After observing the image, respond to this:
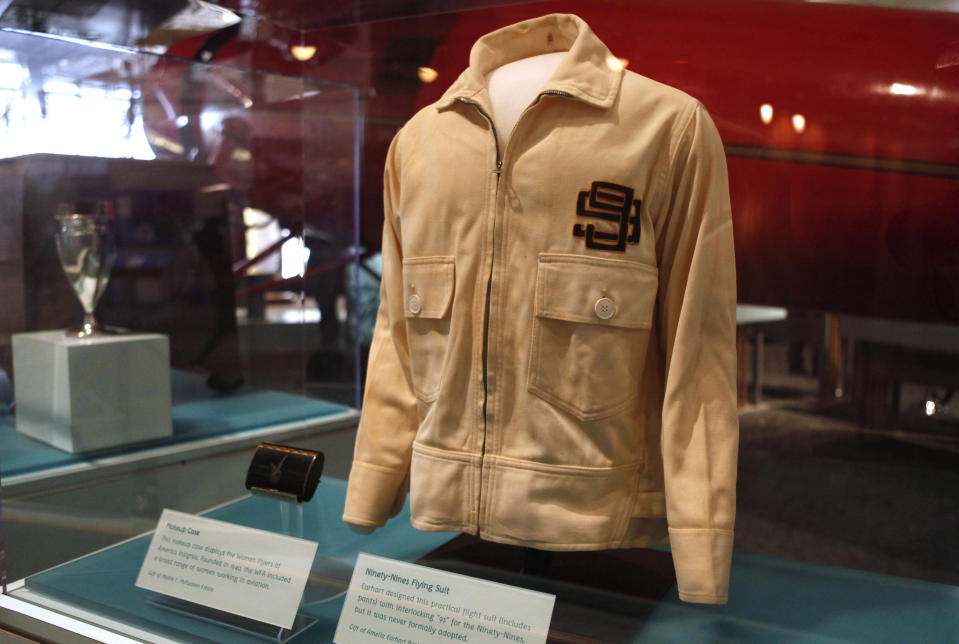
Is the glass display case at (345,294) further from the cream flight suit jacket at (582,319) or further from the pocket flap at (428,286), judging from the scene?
the pocket flap at (428,286)

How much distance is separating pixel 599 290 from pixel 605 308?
24mm

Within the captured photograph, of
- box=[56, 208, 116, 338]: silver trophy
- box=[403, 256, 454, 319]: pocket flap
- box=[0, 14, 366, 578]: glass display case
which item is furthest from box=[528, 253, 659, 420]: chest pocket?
box=[56, 208, 116, 338]: silver trophy

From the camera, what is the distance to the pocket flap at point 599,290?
3.43 feet

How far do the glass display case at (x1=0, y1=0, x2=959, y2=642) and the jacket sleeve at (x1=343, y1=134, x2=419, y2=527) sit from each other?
4.3 inches

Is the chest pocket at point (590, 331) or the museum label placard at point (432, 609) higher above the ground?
the chest pocket at point (590, 331)

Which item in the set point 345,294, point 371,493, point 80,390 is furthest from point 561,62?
point 80,390

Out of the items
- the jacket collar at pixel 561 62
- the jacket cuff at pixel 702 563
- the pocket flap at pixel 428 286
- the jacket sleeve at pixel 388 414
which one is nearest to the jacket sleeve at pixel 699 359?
the jacket cuff at pixel 702 563

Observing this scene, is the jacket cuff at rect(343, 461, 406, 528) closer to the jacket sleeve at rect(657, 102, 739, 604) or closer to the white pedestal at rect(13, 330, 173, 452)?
the jacket sleeve at rect(657, 102, 739, 604)

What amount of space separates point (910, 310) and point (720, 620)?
589 mm

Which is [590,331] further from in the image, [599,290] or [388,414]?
[388,414]

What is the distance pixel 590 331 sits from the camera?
3.48 ft

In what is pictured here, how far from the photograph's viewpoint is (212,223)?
242 centimetres

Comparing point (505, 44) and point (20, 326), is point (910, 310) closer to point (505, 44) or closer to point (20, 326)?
point (505, 44)

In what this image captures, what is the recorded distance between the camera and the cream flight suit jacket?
3.42 feet
